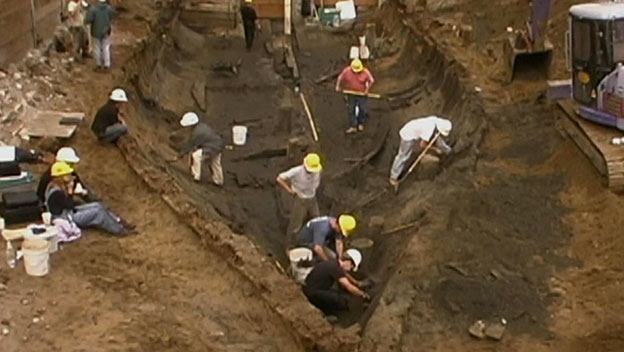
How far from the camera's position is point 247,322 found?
1098 centimetres

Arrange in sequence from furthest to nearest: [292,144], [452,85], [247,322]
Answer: [452,85] → [292,144] → [247,322]

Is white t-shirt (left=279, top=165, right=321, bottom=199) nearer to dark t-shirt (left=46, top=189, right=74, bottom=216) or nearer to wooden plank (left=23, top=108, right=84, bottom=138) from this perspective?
dark t-shirt (left=46, top=189, right=74, bottom=216)

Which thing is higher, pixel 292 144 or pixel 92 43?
pixel 92 43

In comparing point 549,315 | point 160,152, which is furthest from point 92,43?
point 549,315

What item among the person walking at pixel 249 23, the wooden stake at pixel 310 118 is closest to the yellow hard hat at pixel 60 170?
the wooden stake at pixel 310 118

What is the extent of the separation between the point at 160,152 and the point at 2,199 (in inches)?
181

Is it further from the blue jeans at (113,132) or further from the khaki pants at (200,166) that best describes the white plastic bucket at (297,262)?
the blue jeans at (113,132)

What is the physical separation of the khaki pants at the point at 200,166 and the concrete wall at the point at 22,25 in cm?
486

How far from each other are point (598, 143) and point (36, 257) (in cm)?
802

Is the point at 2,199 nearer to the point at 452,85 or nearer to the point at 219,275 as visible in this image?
the point at 219,275

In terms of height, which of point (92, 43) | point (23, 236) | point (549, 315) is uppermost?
point (92, 43)

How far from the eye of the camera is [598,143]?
14398 millimetres

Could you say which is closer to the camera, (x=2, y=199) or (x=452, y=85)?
(x=2, y=199)

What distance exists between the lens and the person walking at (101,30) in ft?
62.1
